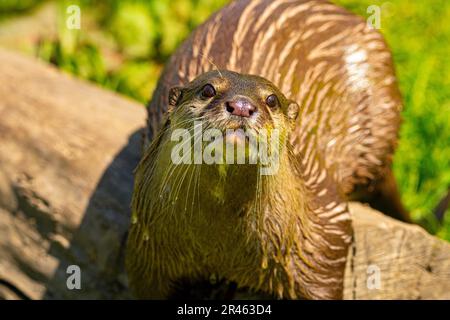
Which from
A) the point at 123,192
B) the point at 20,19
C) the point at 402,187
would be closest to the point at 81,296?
the point at 123,192

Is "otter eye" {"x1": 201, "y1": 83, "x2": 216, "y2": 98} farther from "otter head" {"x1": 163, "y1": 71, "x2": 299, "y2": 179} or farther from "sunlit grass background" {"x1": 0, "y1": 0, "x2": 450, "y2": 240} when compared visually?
"sunlit grass background" {"x1": 0, "y1": 0, "x2": 450, "y2": 240}

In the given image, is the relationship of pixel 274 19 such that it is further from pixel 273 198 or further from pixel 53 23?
pixel 53 23

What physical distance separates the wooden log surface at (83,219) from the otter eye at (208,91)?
830mm

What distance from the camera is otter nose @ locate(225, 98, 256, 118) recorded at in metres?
1.70

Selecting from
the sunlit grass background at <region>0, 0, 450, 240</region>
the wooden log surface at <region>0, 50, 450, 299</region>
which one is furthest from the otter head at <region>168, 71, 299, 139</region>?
the sunlit grass background at <region>0, 0, 450, 240</region>

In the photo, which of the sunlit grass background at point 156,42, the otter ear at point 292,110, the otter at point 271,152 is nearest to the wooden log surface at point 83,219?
the otter at point 271,152

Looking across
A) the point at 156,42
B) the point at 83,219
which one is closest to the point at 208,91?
the point at 83,219

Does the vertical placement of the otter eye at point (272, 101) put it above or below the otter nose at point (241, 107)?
above

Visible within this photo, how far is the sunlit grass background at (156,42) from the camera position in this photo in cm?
367

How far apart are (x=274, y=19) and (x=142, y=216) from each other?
31.8 inches

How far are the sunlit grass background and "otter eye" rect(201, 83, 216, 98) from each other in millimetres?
1798

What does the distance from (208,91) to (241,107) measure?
176 mm

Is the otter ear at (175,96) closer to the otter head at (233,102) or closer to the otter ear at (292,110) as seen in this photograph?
the otter head at (233,102)

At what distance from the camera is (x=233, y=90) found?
1.80 meters
